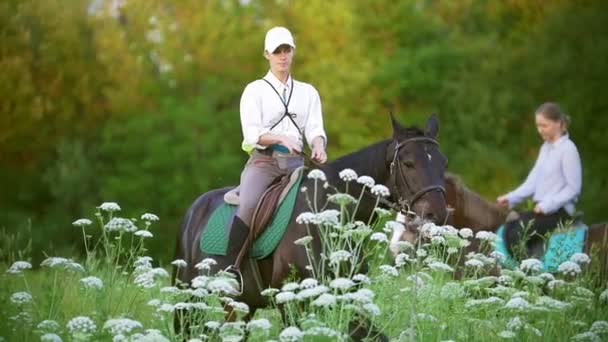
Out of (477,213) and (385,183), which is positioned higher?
(385,183)

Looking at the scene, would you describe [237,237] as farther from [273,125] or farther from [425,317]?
[425,317]

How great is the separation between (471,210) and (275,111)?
15.6ft

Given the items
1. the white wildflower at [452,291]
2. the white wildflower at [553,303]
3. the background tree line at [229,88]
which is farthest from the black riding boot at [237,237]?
the background tree line at [229,88]

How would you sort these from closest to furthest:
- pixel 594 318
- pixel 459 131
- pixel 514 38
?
1. pixel 594 318
2. pixel 459 131
3. pixel 514 38

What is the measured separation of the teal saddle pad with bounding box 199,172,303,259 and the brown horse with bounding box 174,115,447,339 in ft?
0.16

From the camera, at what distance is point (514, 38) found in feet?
137

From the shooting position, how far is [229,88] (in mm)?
44938

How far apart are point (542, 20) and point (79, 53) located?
18.2 meters

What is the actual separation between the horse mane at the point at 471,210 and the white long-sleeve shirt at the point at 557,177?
0.68 meters

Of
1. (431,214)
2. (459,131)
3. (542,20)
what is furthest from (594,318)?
(542,20)

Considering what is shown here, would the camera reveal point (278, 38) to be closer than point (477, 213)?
Yes

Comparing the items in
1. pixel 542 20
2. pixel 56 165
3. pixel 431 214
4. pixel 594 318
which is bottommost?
pixel 56 165

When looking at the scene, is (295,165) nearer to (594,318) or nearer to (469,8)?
(594,318)

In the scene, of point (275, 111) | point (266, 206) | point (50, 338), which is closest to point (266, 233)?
point (266, 206)
